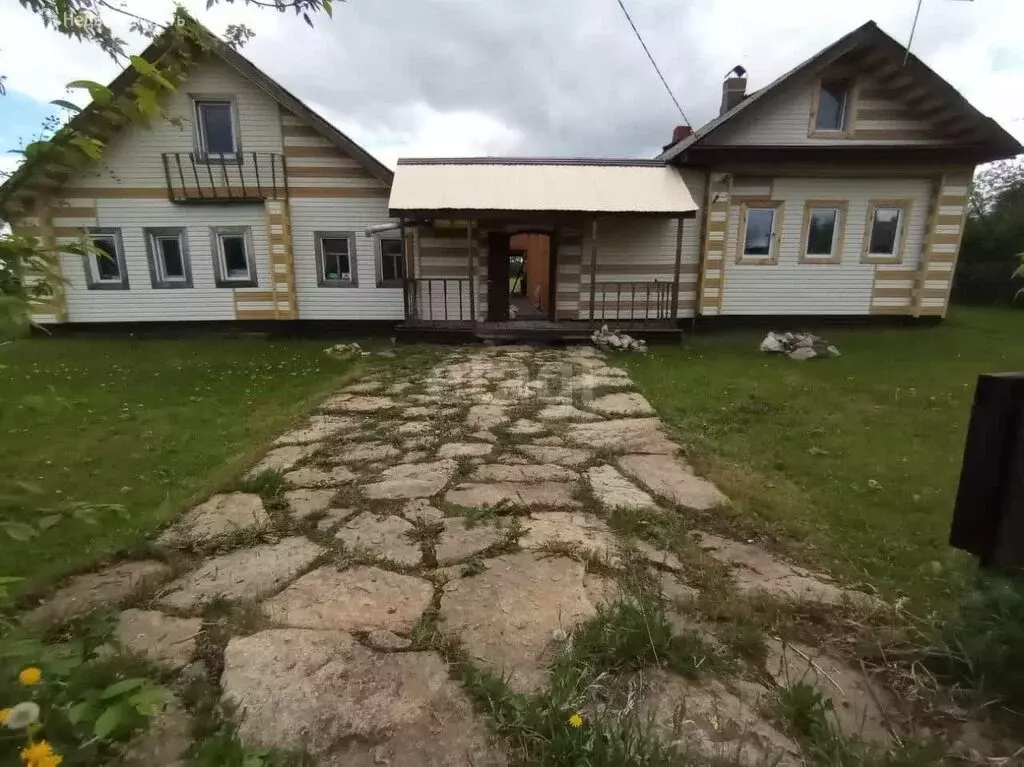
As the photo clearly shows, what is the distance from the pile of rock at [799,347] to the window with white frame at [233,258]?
10.6m

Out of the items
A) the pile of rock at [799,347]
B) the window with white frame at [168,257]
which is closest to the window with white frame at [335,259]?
the window with white frame at [168,257]

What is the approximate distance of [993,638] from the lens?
1.69 meters

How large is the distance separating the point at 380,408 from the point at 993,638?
5032 mm

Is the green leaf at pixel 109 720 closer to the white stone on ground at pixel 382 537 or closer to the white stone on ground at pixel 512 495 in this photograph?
the white stone on ground at pixel 382 537

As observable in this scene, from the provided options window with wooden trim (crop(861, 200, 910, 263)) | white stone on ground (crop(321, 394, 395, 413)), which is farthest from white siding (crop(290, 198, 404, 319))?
window with wooden trim (crop(861, 200, 910, 263))

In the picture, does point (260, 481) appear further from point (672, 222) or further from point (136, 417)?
point (672, 222)

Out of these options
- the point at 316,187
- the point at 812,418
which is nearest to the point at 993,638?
the point at 812,418

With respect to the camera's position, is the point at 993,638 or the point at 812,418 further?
the point at 812,418

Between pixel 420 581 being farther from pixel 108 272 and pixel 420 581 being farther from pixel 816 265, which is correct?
pixel 108 272

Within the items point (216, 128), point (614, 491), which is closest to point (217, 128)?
point (216, 128)

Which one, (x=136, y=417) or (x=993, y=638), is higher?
(x=993, y=638)

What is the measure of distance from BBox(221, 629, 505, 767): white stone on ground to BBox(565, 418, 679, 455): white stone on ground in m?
2.79

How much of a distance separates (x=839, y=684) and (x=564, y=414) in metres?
3.75

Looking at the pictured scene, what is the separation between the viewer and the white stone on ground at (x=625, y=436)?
443cm
